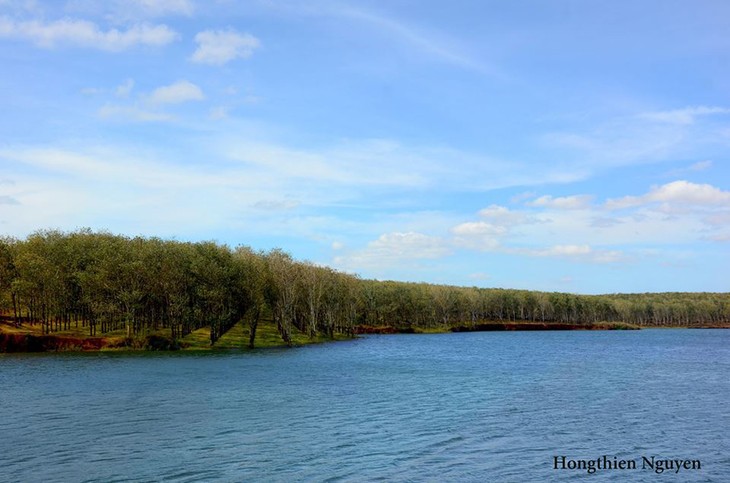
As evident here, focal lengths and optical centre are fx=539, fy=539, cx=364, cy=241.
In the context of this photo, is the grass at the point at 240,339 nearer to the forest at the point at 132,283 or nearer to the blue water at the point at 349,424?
the forest at the point at 132,283

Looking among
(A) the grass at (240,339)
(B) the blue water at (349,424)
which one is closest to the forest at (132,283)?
(A) the grass at (240,339)

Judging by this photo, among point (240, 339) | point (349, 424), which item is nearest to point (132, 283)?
point (240, 339)

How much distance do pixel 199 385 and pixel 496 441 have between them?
152ft

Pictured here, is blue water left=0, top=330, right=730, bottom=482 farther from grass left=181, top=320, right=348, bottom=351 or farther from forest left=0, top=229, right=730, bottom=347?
grass left=181, top=320, right=348, bottom=351

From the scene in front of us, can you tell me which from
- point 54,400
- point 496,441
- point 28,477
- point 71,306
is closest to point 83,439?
point 28,477

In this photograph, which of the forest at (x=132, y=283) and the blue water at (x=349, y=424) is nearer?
the blue water at (x=349, y=424)

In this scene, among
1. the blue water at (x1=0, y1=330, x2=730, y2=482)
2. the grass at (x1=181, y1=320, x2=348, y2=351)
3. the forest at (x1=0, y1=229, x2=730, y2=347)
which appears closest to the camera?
the blue water at (x1=0, y1=330, x2=730, y2=482)

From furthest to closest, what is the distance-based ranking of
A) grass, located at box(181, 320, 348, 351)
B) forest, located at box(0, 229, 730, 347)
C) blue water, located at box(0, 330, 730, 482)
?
grass, located at box(181, 320, 348, 351), forest, located at box(0, 229, 730, 347), blue water, located at box(0, 330, 730, 482)

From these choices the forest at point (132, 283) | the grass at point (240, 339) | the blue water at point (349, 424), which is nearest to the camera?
the blue water at point (349, 424)

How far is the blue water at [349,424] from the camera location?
3534 centimetres

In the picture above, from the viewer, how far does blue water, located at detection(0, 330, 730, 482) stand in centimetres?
3534

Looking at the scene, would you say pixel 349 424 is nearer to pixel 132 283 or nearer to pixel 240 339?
pixel 132 283

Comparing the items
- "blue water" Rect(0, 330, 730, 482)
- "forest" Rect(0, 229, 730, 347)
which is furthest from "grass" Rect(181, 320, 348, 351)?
"blue water" Rect(0, 330, 730, 482)

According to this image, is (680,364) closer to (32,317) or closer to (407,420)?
(407,420)
